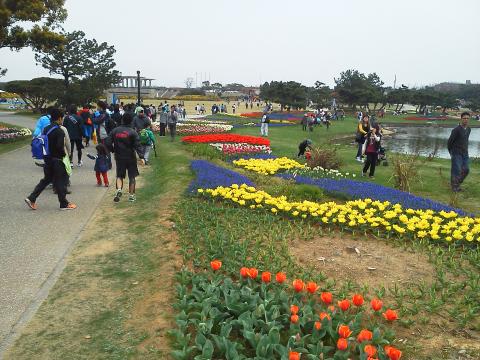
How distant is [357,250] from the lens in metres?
5.62

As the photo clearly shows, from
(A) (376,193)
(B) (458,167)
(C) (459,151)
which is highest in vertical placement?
(C) (459,151)

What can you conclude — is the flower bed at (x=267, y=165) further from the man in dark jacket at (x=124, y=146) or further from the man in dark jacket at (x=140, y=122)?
the man in dark jacket at (x=124, y=146)

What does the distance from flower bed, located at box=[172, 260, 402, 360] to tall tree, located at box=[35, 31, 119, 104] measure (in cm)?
3669

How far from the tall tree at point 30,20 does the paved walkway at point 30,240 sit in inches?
365

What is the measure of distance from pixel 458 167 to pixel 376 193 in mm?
2815

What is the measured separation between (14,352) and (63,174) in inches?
182

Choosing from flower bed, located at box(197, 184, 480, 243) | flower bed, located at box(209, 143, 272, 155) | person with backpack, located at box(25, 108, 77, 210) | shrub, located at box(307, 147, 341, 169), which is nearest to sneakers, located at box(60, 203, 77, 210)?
person with backpack, located at box(25, 108, 77, 210)

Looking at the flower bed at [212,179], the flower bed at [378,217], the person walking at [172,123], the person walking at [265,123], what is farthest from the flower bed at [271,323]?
the person walking at [265,123]

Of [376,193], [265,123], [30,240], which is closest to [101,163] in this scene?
[30,240]

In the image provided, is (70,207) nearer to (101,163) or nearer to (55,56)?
(101,163)

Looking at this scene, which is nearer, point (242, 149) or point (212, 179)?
point (212, 179)

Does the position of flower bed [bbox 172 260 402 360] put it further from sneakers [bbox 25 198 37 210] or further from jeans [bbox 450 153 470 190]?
jeans [bbox 450 153 470 190]

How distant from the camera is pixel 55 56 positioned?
135 ft

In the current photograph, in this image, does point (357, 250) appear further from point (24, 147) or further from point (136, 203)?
point (24, 147)
